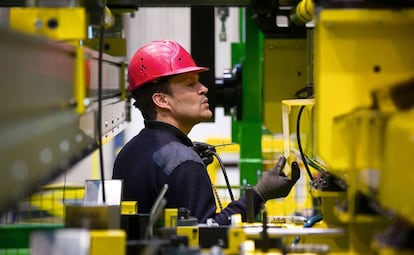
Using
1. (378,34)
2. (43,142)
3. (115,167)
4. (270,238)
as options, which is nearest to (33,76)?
(43,142)

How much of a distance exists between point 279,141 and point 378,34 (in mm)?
4586

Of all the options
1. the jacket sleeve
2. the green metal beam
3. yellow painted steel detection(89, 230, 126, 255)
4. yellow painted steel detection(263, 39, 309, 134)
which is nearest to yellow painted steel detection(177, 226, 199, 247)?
yellow painted steel detection(89, 230, 126, 255)

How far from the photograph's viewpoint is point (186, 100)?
4.28 m

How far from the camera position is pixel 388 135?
1.93 metres

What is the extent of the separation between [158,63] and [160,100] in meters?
0.21

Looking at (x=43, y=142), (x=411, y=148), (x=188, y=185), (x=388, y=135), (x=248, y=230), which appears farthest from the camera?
(x=188, y=185)

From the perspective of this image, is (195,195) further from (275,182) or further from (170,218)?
(170,218)

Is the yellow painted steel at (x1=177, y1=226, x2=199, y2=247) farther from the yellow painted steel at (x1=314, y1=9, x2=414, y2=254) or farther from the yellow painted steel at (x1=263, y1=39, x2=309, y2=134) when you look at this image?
the yellow painted steel at (x1=263, y1=39, x2=309, y2=134)

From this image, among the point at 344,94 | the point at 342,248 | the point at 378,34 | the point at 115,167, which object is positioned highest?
the point at 378,34

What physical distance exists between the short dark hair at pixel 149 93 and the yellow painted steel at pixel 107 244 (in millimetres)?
2072

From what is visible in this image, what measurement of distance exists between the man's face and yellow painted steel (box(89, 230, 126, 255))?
80.9 inches

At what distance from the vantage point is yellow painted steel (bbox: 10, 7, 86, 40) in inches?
89.6

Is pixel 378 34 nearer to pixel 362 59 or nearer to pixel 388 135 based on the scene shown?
pixel 362 59

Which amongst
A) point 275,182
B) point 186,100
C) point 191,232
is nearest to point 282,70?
point 186,100
